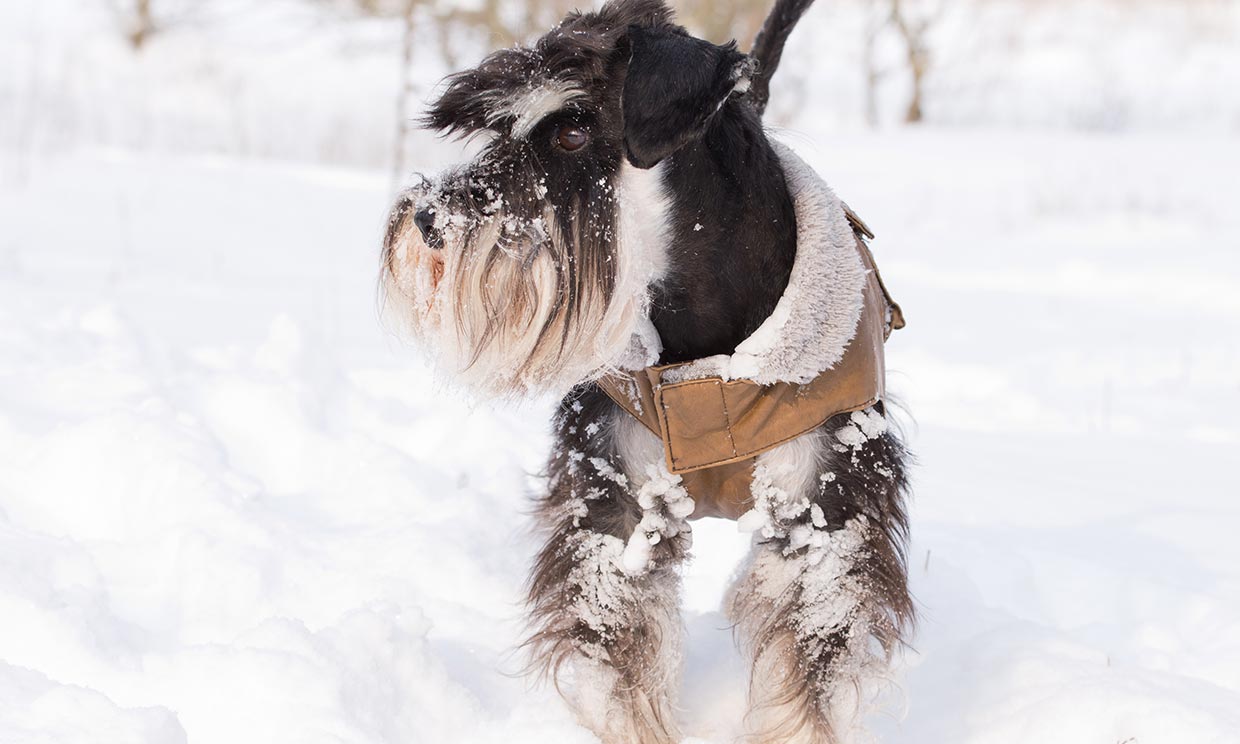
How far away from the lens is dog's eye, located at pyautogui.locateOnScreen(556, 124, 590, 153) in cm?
192

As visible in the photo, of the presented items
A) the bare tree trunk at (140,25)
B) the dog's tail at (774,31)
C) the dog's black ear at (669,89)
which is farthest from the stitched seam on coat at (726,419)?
the bare tree trunk at (140,25)

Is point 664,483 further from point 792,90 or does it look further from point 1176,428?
point 792,90

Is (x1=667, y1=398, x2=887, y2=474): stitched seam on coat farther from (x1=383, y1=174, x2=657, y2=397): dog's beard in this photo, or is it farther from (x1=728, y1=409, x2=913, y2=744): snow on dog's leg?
(x1=383, y1=174, x2=657, y2=397): dog's beard

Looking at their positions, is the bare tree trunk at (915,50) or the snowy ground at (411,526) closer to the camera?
the snowy ground at (411,526)

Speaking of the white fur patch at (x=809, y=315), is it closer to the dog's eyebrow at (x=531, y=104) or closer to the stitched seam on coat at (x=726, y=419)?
the stitched seam on coat at (x=726, y=419)

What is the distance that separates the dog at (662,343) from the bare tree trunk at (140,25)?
20398 millimetres

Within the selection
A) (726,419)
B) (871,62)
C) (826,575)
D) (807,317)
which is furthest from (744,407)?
(871,62)

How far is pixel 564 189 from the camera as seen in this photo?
1.91 metres

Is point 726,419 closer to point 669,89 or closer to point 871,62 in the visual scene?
point 669,89

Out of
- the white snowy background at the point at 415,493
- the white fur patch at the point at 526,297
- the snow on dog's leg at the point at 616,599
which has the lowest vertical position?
the white snowy background at the point at 415,493

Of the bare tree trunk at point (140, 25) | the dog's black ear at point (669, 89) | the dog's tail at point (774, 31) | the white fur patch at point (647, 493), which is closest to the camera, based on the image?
the dog's black ear at point (669, 89)

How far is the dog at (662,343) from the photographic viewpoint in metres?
1.92

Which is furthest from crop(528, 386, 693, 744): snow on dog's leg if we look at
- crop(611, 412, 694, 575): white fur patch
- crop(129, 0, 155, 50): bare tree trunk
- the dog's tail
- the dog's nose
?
crop(129, 0, 155, 50): bare tree trunk

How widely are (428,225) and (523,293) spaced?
0.20 m
